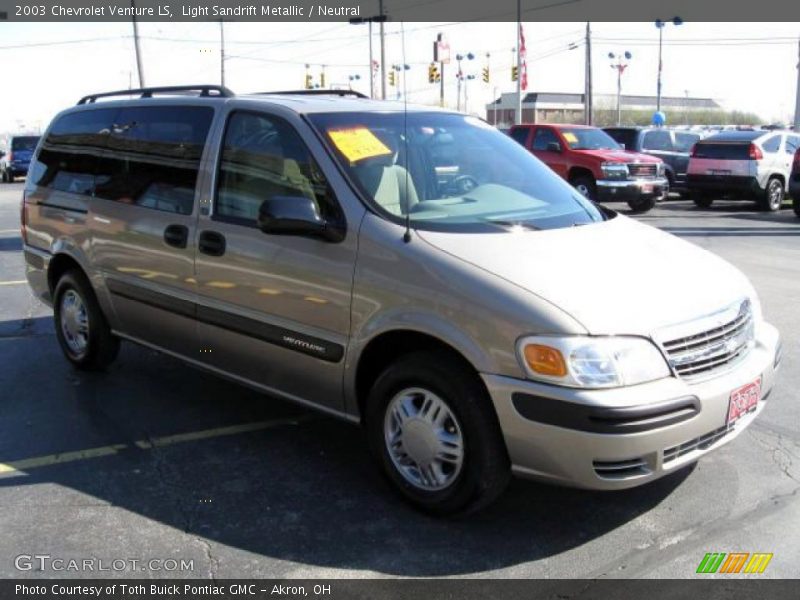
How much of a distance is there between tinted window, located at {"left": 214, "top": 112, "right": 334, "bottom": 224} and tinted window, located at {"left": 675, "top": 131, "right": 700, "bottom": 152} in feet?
62.7

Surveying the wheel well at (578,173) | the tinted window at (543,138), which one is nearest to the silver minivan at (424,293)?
the wheel well at (578,173)

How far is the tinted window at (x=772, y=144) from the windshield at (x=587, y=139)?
334 centimetres

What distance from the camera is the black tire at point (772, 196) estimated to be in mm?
17734

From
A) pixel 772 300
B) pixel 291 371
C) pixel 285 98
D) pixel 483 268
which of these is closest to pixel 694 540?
pixel 483 268

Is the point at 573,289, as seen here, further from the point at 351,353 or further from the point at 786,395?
the point at 786,395

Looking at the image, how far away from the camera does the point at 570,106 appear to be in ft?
352

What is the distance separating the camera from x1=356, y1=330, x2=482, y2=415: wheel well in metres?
3.56

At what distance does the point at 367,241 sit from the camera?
373 cm

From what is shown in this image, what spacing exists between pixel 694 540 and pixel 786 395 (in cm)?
215

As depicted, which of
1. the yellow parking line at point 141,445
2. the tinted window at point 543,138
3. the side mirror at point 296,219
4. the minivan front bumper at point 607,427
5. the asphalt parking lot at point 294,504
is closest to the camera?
the minivan front bumper at point 607,427

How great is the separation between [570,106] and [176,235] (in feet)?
355

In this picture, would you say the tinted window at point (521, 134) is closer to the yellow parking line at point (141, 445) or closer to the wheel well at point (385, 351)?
the yellow parking line at point (141, 445)

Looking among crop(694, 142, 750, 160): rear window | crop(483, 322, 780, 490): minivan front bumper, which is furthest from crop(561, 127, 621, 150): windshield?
crop(483, 322, 780, 490): minivan front bumper

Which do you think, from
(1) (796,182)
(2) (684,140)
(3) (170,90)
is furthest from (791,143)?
(3) (170,90)
